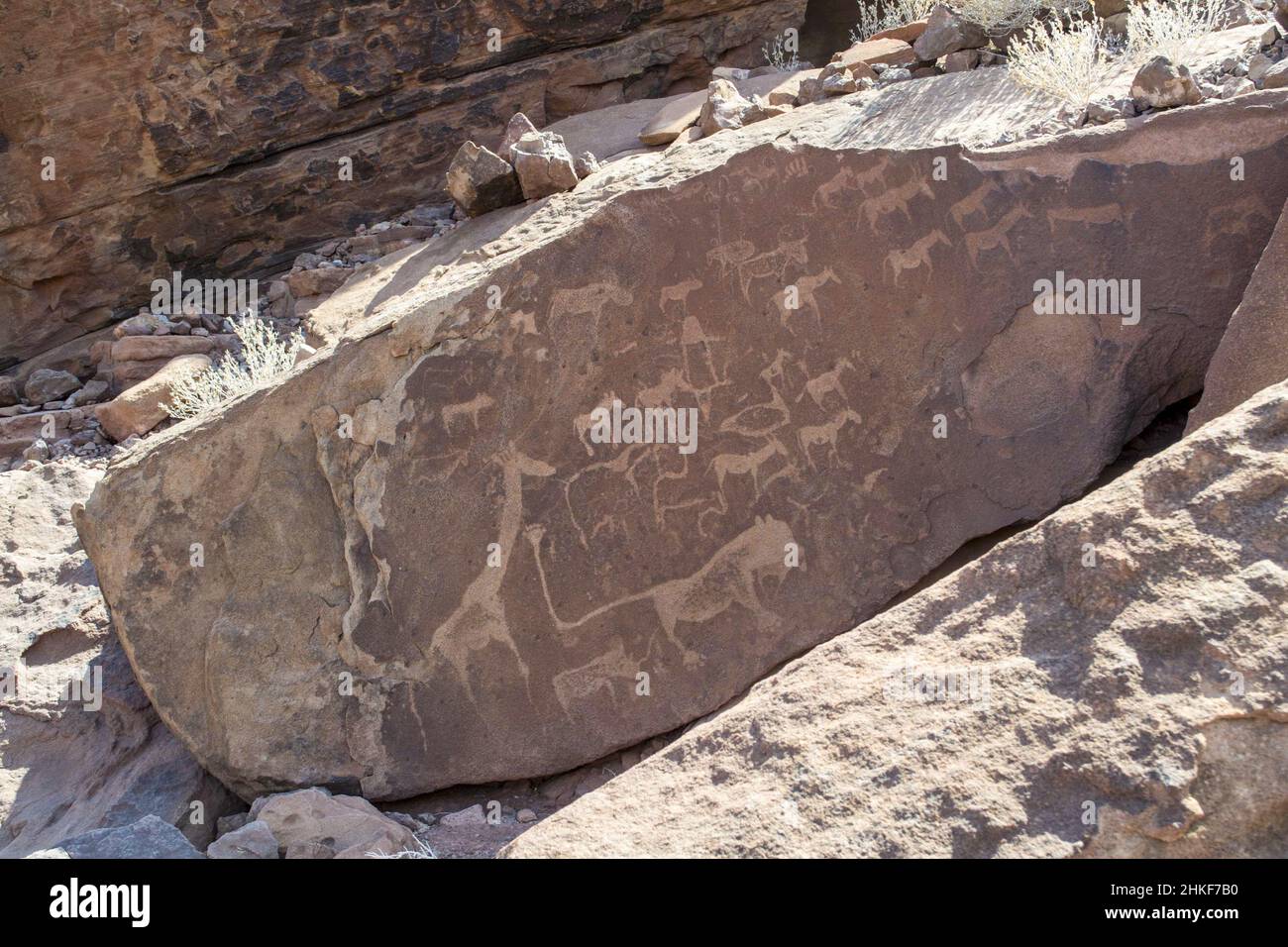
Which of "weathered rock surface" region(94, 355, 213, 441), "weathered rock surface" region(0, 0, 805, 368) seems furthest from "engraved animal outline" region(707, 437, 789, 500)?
"weathered rock surface" region(0, 0, 805, 368)

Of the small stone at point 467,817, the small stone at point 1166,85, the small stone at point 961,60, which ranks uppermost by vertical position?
the small stone at point 961,60

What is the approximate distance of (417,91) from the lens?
22.7 ft

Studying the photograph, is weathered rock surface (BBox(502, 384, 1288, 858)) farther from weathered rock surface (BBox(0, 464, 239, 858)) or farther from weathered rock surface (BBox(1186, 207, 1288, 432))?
weathered rock surface (BBox(0, 464, 239, 858))

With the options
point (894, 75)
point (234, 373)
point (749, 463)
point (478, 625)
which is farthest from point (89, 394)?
point (894, 75)

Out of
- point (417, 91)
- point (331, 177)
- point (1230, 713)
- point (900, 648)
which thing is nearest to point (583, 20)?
point (417, 91)

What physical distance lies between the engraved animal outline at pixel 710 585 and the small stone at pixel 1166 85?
1.67 meters

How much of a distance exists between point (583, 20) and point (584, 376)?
166 inches

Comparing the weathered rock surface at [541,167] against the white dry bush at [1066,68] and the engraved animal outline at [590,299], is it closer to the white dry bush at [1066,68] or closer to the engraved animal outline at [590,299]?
the white dry bush at [1066,68]

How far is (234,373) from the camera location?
220 inches

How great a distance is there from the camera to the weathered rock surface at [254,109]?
20.4ft

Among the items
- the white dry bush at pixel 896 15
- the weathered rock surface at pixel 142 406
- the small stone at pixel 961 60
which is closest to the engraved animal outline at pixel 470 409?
the weathered rock surface at pixel 142 406

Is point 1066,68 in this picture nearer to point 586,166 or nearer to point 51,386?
point 586,166

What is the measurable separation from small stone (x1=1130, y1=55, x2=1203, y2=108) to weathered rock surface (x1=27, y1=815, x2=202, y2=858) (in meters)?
3.30

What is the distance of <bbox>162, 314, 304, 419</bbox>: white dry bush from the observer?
5266 mm
